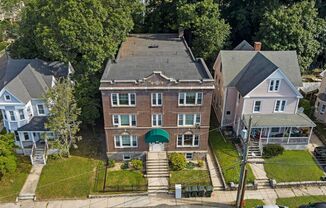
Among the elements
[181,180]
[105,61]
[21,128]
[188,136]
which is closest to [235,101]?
[188,136]

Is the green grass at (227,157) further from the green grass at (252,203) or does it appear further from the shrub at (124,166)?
the shrub at (124,166)

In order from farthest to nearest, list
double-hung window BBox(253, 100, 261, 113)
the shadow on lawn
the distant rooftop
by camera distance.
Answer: double-hung window BBox(253, 100, 261, 113) → the shadow on lawn → the distant rooftop

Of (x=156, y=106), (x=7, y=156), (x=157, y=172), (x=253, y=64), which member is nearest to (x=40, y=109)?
(x=7, y=156)

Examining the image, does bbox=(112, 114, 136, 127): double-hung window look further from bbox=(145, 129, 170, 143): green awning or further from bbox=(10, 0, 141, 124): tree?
bbox=(10, 0, 141, 124): tree

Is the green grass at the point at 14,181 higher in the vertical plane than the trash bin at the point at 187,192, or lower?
lower

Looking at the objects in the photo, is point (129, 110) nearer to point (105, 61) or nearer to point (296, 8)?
point (105, 61)

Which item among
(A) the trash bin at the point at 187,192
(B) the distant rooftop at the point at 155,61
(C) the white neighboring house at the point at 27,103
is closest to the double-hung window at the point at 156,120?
(B) the distant rooftop at the point at 155,61

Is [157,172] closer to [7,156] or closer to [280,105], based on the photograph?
[7,156]

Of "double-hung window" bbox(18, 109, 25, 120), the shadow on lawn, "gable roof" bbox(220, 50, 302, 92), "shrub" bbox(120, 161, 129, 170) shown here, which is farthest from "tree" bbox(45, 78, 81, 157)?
"gable roof" bbox(220, 50, 302, 92)
